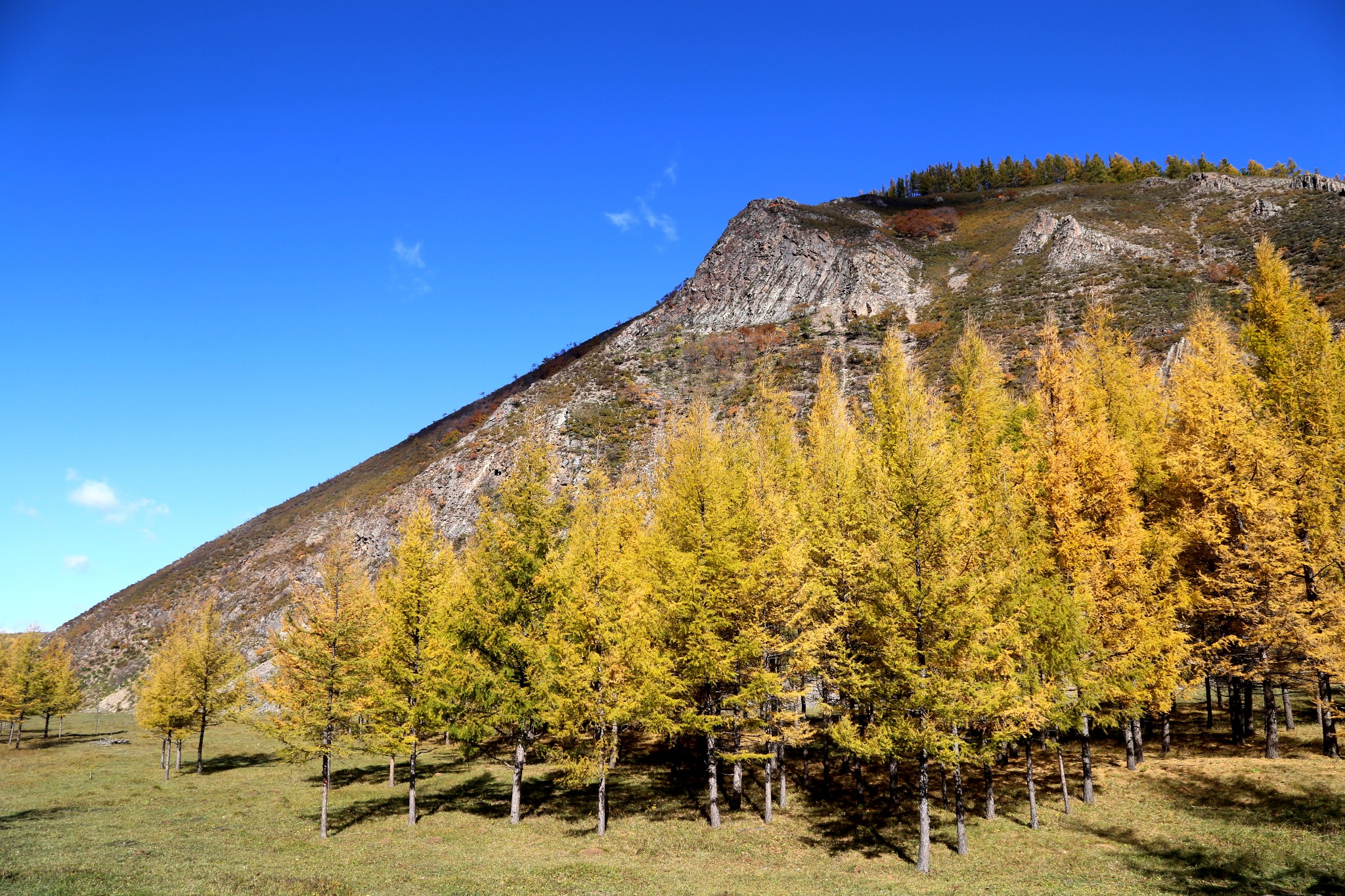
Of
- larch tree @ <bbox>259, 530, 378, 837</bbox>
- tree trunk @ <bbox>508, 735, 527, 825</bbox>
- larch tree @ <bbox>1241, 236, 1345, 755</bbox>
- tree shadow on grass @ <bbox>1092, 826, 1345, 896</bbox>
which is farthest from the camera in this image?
tree trunk @ <bbox>508, 735, 527, 825</bbox>

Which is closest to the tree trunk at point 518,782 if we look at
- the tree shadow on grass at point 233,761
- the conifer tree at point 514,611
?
the conifer tree at point 514,611

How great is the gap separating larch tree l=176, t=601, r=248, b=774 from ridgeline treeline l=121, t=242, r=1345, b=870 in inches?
568

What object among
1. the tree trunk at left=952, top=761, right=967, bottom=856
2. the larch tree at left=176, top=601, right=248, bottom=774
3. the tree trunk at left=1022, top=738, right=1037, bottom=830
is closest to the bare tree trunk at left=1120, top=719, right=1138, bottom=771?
the tree trunk at left=1022, top=738, right=1037, bottom=830

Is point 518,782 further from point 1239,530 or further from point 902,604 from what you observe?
point 1239,530

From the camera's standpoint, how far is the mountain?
243 ft

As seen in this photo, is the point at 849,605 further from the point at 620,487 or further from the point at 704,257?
the point at 704,257

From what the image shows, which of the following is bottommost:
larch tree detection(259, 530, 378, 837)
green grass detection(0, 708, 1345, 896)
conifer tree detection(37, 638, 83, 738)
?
conifer tree detection(37, 638, 83, 738)

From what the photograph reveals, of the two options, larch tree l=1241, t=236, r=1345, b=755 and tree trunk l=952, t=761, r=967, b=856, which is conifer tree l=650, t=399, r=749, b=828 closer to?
tree trunk l=952, t=761, r=967, b=856

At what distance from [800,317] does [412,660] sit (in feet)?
273

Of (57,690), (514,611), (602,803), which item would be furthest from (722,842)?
(57,690)

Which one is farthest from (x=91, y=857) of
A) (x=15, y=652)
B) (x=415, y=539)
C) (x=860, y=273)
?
(x=860, y=273)

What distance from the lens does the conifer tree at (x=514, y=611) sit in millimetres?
23641

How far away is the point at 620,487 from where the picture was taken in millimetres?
38438

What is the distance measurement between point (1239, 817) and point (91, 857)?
34672 mm
